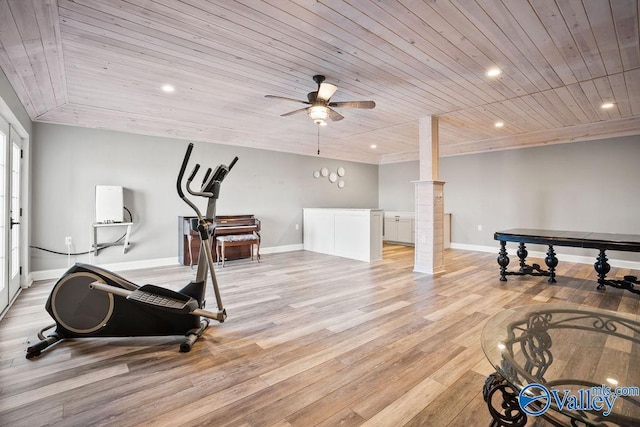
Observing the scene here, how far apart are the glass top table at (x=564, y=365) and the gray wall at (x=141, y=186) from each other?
5297 mm

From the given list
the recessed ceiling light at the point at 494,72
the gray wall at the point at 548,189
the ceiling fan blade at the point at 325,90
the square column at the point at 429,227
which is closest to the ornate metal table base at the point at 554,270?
the square column at the point at 429,227

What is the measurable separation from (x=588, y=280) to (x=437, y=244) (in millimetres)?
2073

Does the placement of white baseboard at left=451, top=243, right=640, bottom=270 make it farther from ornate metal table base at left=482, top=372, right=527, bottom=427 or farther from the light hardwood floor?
ornate metal table base at left=482, top=372, right=527, bottom=427

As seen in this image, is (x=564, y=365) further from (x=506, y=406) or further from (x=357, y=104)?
(x=357, y=104)

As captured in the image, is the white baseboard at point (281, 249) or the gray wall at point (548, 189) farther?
the white baseboard at point (281, 249)

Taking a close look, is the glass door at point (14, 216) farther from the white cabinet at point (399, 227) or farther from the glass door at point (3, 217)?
the white cabinet at point (399, 227)

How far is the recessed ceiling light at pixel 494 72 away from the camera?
10.1ft

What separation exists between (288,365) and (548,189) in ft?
20.6

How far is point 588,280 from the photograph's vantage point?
14.1 feet

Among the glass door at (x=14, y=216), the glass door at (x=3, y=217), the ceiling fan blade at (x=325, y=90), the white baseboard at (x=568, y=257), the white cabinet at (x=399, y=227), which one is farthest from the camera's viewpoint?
the white cabinet at (x=399, y=227)

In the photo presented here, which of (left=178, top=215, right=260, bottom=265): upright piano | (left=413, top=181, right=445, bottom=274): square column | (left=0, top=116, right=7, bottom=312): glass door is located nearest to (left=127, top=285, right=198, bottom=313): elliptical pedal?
(left=0, top=116, right=7, bottom=312): glass door

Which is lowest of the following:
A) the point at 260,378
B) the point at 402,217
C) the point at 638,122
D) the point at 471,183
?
the point at 260,378

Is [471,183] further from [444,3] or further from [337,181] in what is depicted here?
[444,3]

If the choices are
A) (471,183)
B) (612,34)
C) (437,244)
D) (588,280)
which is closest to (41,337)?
(437,244)
